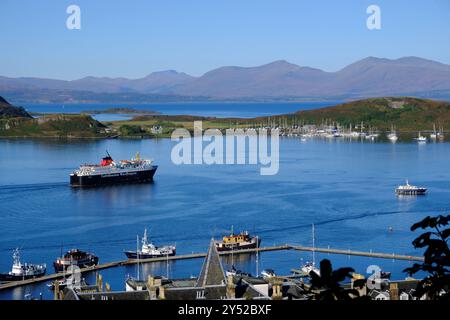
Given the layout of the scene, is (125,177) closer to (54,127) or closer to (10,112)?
(54,127)

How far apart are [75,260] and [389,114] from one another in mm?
34469

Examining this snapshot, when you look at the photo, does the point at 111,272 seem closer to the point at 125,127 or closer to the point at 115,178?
the point at 115,178

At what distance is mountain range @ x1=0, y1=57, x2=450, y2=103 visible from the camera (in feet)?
358

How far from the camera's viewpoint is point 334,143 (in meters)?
34.5

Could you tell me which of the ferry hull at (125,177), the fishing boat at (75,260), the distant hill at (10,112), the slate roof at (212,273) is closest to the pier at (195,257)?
the fishing boat at (75,260)

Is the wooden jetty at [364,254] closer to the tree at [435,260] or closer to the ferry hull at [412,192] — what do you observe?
the ferry hull at [412,192]

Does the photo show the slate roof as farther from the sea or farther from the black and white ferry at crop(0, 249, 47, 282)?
the black and white ferry at crop(0, 249, 47, 282)

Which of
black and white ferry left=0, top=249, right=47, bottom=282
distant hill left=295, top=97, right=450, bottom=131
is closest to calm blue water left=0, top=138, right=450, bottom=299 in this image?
black and white ferry left=0, top=249, right=47, bottom=282

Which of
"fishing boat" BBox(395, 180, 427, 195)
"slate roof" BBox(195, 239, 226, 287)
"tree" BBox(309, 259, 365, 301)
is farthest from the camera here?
"fishing boat" BBox(395, 180, 427, 195)

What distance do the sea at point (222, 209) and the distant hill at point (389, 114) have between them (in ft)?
47.9

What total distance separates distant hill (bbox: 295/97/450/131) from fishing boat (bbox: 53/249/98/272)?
102 ft

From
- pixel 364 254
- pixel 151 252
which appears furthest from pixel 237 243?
pixel 364 254

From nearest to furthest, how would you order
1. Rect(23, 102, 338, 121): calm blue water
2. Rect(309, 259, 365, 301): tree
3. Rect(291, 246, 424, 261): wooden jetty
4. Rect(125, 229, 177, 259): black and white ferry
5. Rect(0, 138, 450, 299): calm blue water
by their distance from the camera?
Rect(309, 259, 365, 301): tree, Rect(291, 246, 424, 261): wooden jetty, Rect(125, 229, 177, 259): black and white ferry, Rect(0, 138, 450, 299): calm blue water, Rect(23, 102, 338, 121): calm blue water
